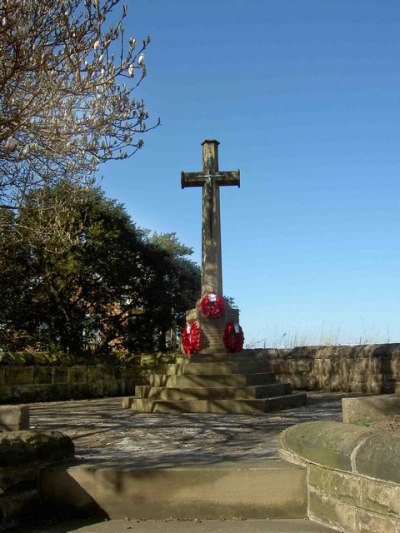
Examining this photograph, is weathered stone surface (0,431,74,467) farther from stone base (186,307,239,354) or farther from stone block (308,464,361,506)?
stone base (186,307,239,354)

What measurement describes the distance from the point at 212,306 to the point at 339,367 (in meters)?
3.37

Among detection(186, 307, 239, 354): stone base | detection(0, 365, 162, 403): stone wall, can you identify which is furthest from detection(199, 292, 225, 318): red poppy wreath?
detection(0, 365, 162, 403): stone wall

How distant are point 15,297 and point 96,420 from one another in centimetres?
771

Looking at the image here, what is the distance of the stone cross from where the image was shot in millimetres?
11062

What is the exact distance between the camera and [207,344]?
10852 mm

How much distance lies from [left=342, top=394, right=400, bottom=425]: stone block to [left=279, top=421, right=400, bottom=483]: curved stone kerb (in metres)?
0.25

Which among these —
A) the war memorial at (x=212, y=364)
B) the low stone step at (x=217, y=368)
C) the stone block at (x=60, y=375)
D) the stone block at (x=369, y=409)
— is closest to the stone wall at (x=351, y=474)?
the stone block at (x=369, y=409)

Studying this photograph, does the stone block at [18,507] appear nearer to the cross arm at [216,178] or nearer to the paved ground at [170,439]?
the paved ground at [170,439]

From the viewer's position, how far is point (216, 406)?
8.97 meters

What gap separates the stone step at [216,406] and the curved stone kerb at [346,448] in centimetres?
446

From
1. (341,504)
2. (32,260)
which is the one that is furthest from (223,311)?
(341,504)

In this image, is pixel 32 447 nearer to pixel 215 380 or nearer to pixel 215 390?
pixel 215 390

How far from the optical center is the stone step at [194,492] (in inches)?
160

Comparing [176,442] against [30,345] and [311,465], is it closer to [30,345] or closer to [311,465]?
[311,465]
